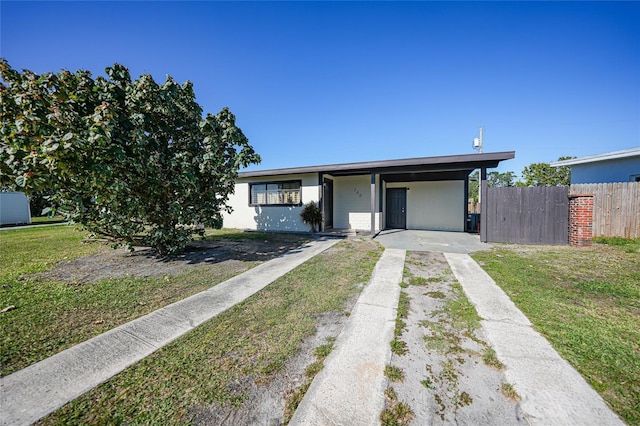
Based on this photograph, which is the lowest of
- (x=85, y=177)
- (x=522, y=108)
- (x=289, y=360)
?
(x=289, y=360)

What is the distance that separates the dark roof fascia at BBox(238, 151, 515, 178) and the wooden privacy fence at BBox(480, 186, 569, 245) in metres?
1.08

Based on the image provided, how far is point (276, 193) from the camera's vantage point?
37.5 ft

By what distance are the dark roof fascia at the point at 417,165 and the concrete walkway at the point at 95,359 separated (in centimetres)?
706

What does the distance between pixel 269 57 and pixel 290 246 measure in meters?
6.88

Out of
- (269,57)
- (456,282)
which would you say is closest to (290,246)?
(456,282)

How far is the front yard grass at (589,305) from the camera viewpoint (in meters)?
1.86

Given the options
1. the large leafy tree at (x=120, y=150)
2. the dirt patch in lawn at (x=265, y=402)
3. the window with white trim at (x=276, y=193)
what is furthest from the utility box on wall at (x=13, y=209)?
the dirt patch in lawn at (x=265, y=402)

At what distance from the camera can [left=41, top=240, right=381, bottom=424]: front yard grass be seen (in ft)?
5.19

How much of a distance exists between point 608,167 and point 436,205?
699 cm

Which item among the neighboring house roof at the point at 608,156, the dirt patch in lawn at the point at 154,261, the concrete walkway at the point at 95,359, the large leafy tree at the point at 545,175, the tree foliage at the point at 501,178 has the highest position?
the tree foliage at the point at 501,178

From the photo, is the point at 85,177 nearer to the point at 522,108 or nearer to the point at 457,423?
the point at 457,423

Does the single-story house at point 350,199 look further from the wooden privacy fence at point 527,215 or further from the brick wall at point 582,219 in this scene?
the brick wall at point 582,219

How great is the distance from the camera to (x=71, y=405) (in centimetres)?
161

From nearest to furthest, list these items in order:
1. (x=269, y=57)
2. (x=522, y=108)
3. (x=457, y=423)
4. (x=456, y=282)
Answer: (x=457, y=423) < (x=456, y=282) < (x=269, y=57) < (x=522, y=108)
